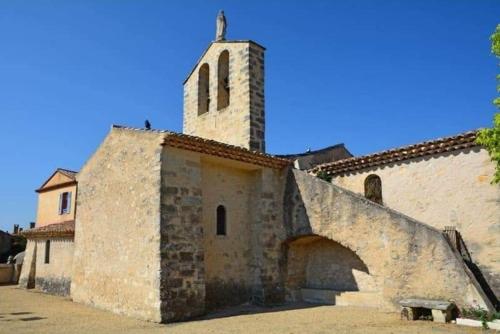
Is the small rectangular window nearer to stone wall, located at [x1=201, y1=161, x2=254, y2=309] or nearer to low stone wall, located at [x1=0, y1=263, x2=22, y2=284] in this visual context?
low stone wall, located at [x1=0, y1=263, x2=22, y2=284]

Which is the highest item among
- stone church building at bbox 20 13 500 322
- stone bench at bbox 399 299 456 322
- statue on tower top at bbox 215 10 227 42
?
statue on tower top at bbox 215 10 227 42

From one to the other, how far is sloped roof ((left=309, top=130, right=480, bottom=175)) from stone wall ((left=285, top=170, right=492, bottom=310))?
151 centimetres

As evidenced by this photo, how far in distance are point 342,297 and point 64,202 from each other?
13.9 m

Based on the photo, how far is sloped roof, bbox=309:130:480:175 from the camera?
10.4 metres

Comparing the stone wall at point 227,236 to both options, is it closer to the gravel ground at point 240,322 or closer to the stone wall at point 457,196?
the gravel ground at point 240,322

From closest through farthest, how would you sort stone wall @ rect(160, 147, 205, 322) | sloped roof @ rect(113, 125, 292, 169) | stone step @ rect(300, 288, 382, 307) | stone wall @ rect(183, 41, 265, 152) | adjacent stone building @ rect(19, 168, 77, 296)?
1. stone wall @ rect(160, 147, 205, 322)
2. sloped roof @ rect(113, 125, 292, 169)
3. stone step @ rect(300, 288, 382, 307)
4. stone wall @ rect(183, 41, 265, 152)
5. adjacent stone building @ rect(19, 168, 77, 296)

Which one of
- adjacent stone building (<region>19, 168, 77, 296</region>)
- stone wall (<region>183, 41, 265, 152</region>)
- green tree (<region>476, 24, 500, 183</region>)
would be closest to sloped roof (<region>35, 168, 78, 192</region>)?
adjacent stone building (<region>19, 168, 77, 296</region>)

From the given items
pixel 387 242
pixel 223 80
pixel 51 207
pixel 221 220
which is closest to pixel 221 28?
pixel 223 80

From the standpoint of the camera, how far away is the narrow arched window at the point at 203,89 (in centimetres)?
1511

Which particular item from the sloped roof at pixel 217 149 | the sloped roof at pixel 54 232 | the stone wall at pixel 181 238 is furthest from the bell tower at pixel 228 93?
the sloped roof at pixel 54 232

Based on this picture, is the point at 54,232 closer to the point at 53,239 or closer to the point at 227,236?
the point at 53,239

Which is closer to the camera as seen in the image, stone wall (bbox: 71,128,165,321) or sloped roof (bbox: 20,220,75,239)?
stone wall (bbox: 71,128,165,321)

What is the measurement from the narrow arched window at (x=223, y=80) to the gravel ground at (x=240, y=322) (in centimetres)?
713

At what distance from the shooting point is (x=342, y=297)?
11.4m
